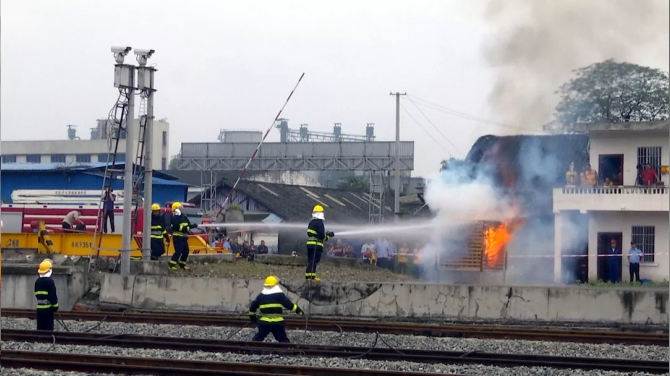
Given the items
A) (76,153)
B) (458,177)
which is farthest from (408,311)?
(76,153)

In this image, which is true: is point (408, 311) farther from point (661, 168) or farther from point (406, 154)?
point (406, 154)

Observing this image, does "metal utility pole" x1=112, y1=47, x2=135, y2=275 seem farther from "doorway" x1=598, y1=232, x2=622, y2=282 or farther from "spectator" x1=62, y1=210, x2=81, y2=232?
"doorway" x1=598, y1=232, x2=622, y2=282

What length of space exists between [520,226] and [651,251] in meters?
4.10

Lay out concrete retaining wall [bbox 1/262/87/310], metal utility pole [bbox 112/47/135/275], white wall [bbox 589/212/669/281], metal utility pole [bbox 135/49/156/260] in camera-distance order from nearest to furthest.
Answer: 1. concrete retaining wall [bbox 1/262/87/310]
2. metal utility pole [bbox 112/47/135/275]
3. metal utility pole [bbox 135/49/156/260]
4. white wall [bbox 589/212/669/281]

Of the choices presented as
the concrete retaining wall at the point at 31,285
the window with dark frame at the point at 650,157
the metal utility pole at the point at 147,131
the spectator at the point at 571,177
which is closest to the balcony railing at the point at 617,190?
the spectator at the point at 571,177

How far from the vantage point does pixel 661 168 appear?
28.9 metres

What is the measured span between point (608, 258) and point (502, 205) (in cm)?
365

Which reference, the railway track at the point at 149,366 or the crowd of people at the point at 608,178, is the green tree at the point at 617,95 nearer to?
the crowd of people at the point at 608,178

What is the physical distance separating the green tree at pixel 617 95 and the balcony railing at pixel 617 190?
9.19m

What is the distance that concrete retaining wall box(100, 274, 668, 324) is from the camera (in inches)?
666

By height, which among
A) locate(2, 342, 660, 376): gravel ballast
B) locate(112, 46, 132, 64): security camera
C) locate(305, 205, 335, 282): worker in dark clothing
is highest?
locate(112, 46, 132, 64): security camera

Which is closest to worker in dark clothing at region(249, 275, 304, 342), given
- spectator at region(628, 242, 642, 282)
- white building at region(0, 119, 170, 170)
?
spectator at region(628, 242, 642, 282)

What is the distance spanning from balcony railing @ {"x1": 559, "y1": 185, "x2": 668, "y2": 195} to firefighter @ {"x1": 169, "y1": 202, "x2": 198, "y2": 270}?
13.0 meters

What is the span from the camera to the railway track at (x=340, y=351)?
41.7 ft
